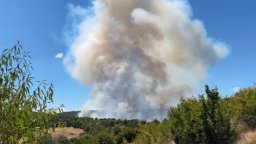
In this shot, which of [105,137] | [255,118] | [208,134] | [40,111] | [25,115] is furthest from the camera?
Result: [105,137]

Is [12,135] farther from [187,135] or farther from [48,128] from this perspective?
[187,135]

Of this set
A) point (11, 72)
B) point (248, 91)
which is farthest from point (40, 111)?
point (248, 91)

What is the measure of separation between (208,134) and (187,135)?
2.01 m

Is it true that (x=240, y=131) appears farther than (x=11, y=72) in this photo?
Yes

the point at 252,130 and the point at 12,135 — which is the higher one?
the point at 252,130

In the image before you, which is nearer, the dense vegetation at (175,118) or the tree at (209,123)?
the dense vegetation at (175,118)

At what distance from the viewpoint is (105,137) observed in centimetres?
9912

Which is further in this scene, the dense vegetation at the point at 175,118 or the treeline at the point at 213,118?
the treeline at the point at 213,118

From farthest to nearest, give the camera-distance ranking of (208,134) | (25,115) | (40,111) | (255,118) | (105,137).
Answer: (105,137) < (255,118) < (208,134) < (40,111) < (25,115)

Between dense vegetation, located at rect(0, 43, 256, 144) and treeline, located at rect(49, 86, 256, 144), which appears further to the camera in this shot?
treeline, located at rect(49, 86, 256, 144)

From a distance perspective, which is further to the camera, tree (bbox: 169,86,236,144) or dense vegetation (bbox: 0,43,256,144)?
tree (bbox: 169,86,236,144)

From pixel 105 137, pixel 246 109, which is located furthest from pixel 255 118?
pixel 105 137

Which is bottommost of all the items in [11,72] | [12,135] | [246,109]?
[12,135]

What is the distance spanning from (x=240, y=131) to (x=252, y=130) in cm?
98
